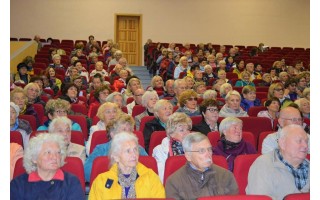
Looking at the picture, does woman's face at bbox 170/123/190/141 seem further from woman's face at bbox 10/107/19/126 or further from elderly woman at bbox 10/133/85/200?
woman's face at bbox 10/107/19/126

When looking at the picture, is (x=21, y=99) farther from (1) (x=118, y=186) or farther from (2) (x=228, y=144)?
(1) (x=118, y=186)

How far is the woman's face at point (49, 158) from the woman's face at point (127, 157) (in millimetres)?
378

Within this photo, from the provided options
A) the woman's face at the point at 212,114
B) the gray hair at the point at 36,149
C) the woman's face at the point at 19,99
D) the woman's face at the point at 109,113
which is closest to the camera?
the gray hair at the point at 36,149

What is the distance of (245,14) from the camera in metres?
17.7

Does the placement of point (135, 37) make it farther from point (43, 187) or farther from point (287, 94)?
point (43, 187)

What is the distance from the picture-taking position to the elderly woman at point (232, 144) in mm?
3982

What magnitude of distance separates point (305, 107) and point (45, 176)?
3.88 m

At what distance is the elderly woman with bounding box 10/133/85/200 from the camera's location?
2959mm

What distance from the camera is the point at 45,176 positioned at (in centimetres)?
304

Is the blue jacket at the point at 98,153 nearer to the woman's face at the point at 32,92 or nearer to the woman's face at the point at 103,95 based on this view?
the woman's face at the point at 103,95

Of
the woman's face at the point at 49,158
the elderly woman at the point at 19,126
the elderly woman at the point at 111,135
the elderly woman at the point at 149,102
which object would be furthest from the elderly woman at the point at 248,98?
the woman's face at the point at 49,158

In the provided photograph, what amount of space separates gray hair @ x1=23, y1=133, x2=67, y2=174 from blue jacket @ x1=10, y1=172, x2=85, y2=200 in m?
0.08
